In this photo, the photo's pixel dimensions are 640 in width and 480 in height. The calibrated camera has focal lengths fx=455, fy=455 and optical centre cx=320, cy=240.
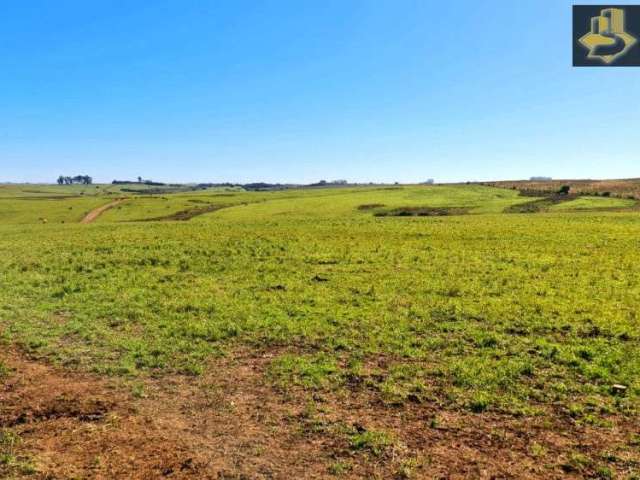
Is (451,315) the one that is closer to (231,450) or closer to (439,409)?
(439,409)

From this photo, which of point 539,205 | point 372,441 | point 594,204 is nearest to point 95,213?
point 539,205

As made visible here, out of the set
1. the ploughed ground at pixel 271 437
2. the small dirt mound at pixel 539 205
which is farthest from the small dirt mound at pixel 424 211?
the ploughed ground at pixel 271 437

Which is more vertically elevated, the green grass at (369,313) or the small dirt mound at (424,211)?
the small dirt mound at (424,211)

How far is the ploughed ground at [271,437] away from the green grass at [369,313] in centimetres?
Answer: 63

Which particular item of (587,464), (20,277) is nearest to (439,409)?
(587,464)

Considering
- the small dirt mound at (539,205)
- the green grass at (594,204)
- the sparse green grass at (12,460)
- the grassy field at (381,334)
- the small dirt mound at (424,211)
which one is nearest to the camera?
the sparse green grass at (12,460)

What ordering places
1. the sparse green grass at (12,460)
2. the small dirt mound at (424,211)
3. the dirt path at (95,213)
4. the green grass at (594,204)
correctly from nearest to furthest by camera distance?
the sparse green grass at (12,460), the small dirt mound at (424,211), the green grass at (594,204), the dirt path at (95,213)

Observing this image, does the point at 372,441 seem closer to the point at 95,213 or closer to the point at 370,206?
the point at 370,206

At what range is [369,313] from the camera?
1482 centimetres

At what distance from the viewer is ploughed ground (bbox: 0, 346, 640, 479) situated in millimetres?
6953

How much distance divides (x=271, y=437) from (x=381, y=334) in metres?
5.61

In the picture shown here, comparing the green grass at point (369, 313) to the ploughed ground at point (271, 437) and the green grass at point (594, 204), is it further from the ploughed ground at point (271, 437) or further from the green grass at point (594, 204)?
the green grass at point (594, 204)

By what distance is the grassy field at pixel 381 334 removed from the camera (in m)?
7.82

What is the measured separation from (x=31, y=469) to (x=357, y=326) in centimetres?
870
